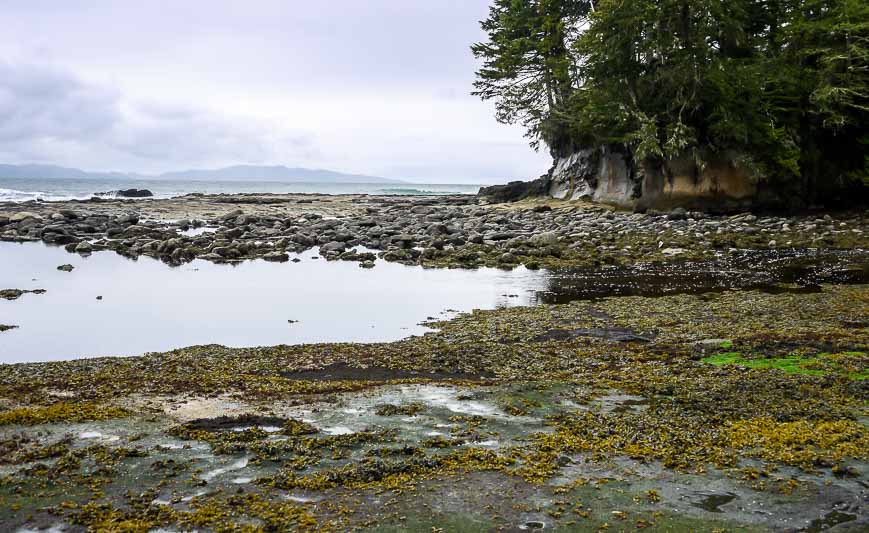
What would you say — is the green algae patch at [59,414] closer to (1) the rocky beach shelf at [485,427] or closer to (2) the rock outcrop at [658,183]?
(1) the rocky beach shelf at [485,427]

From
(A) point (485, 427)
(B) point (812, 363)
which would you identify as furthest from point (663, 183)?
(A) point (485, 427)

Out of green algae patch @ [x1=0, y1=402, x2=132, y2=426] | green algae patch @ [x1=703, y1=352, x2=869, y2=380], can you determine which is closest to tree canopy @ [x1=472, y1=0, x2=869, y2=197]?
green algae patch @ [x1=703, y1=352, x2=869, y2=380]

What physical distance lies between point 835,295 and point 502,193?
40692mm

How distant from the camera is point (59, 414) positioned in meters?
6.79

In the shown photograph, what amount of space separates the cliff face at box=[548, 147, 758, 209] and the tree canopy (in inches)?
37.7

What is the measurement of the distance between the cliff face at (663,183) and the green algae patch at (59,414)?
31.3 metres

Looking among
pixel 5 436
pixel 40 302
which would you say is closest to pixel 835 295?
pixel 5 436

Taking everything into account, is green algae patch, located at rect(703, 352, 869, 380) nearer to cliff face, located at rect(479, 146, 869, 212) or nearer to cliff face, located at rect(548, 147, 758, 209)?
cliff face, located at rect(479, 146, 869, 212)

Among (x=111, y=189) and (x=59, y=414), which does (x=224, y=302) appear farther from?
(x=111, y=189)

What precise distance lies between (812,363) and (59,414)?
8.71m

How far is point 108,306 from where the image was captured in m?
15.0

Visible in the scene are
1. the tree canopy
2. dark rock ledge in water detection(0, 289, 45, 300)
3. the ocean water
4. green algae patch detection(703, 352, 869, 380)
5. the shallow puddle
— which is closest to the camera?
green algae patch detection(703, 352, 869, 380)

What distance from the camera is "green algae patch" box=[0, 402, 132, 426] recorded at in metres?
6.61

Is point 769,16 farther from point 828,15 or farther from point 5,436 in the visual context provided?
point 5,436
